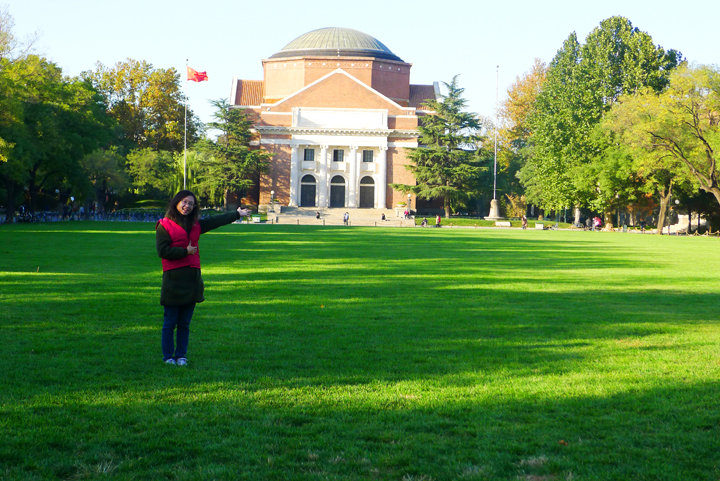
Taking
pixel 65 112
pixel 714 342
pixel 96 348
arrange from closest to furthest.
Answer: pixel 96 348
pixel 714 342
pixel 65 112

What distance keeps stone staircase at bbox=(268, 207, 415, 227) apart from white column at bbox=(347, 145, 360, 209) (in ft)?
11.6

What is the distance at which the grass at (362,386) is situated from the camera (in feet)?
16.0

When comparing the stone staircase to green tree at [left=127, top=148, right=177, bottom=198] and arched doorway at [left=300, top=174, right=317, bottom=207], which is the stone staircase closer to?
arched doorway at [left=300, top=174, right=317, bottom=207]

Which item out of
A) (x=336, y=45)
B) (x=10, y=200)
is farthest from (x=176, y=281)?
(x=336, y=45)

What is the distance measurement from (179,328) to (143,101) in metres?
81.8

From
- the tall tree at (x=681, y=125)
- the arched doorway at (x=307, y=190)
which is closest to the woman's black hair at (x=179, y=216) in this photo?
the tall tree at (x=681, y=125)

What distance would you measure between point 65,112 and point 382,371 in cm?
5020

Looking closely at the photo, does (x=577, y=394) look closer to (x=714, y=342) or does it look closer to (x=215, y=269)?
(x=714, y=342)

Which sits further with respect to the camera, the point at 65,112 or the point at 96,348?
the point at 65,112

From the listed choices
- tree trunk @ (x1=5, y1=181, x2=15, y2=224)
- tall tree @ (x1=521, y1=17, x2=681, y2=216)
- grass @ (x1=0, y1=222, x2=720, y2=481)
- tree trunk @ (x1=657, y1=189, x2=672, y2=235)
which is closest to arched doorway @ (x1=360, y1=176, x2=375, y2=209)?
tall tree @ (x1=521, y1=17, x2=681, y2=216)

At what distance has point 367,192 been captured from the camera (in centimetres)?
8850

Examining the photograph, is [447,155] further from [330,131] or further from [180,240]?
[180,240]

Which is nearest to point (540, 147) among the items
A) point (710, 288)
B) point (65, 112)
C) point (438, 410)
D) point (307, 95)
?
point (307, 95)

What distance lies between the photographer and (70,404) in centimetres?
610
